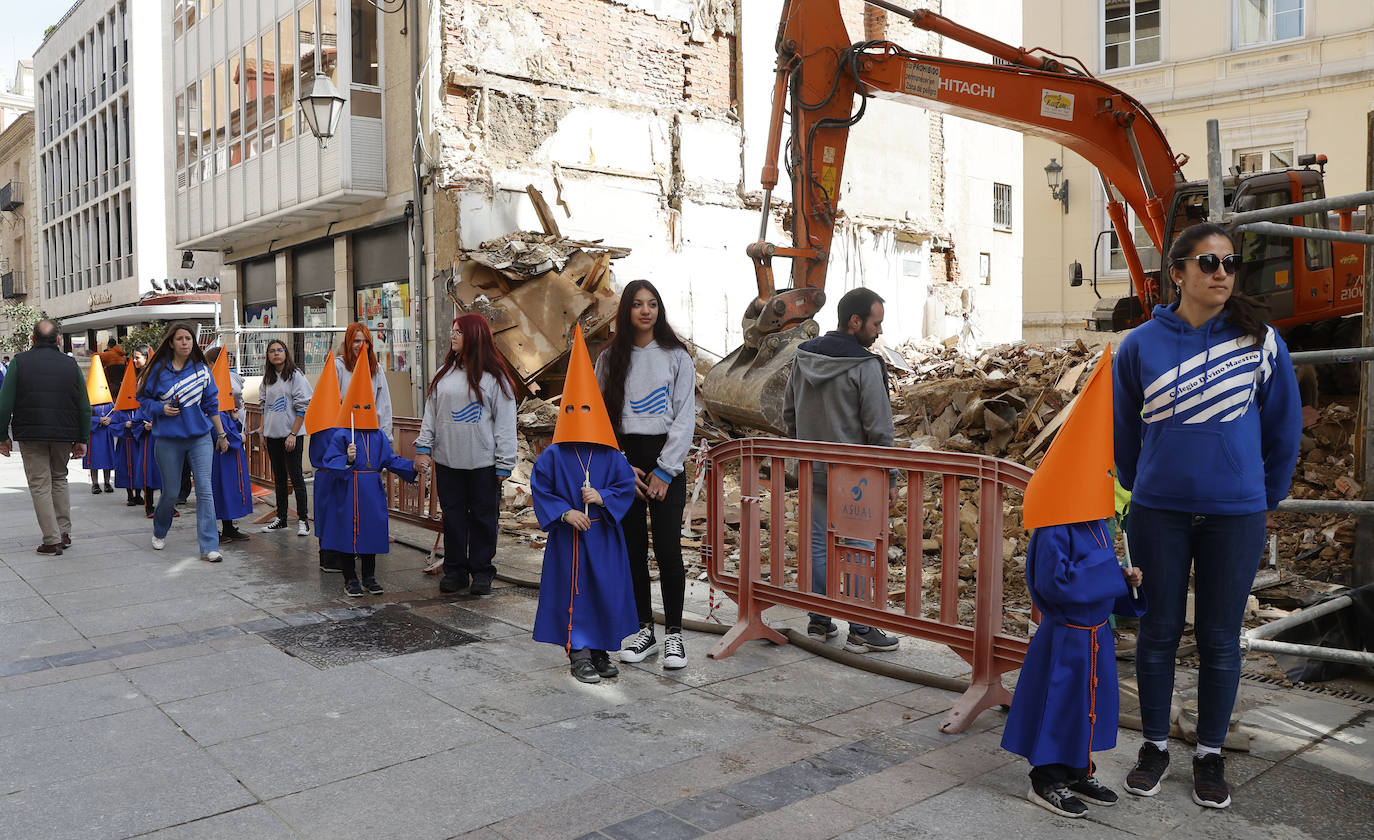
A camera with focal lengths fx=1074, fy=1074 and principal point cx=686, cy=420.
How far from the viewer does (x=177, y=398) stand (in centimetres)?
864

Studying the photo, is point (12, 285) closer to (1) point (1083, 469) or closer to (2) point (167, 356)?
(2) point (167, 356)

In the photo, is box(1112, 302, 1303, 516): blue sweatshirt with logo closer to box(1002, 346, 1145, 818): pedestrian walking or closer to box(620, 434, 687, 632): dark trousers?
box(1002, 346, 1145, 818): pedestrian walking

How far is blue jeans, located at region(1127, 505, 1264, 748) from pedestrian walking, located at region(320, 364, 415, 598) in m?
5.12

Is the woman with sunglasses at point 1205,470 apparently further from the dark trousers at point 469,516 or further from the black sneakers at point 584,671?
the dark trousers at point 469,516

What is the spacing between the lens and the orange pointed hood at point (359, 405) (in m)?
7.58

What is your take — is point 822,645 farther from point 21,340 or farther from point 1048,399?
point 21,340

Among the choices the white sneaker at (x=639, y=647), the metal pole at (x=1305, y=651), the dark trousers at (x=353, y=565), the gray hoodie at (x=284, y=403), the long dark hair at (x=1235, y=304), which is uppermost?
the long dark hair at (x=1235, y=304)

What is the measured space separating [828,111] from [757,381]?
8.71 feet

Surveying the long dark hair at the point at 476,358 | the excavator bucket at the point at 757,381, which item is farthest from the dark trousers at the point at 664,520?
the excavator bucket at the point at 757,381

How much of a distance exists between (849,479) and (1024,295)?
21.4m

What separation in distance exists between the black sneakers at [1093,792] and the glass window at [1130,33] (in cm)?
2273

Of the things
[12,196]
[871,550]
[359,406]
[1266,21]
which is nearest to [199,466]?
[359,406]

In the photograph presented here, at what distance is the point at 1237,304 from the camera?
3.76m

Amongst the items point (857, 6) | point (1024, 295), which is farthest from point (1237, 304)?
point (1024, 295)
